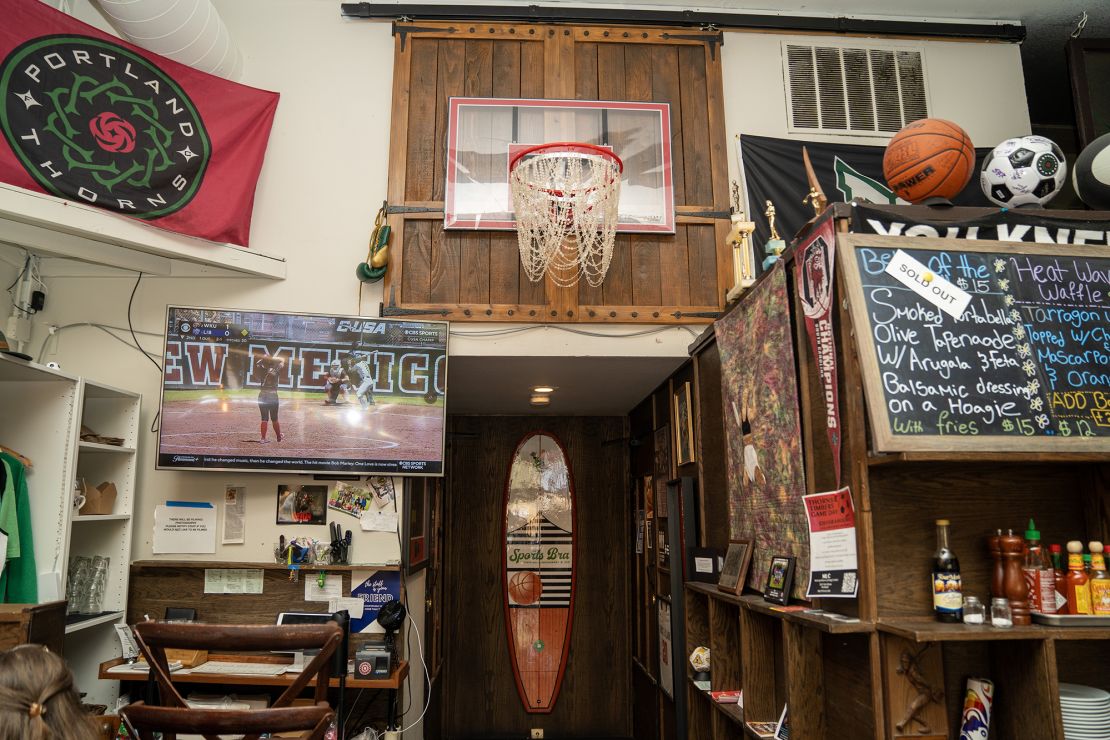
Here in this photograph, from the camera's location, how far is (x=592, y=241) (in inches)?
148

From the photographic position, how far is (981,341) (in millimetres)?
2242

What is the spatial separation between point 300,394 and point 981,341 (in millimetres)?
3060

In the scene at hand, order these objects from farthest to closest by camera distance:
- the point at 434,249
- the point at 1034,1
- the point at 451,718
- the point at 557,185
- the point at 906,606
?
the point at 451,718
the point at 1034,1
the point at 434,249
the point at 557,185
the point at 906,606

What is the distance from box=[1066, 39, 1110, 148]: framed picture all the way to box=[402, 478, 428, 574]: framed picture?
4.26 metres

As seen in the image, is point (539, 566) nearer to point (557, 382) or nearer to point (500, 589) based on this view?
point (500, 589)

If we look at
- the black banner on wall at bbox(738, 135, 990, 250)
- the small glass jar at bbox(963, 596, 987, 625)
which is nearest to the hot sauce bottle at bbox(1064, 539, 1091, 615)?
the small glass jar at bbox(963, 596, 987, 625)

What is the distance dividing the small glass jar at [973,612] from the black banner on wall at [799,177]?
2.53m

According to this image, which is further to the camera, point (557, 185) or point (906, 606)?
point (557, 185)

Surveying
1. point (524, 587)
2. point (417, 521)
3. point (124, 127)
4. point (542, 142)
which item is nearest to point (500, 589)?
point (524, 587)

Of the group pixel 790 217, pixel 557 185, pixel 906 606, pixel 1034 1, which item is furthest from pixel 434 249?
pixel 1034 1

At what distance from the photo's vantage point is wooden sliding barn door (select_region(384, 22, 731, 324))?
4.11 m

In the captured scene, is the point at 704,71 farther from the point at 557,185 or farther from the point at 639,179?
the point at 557,185

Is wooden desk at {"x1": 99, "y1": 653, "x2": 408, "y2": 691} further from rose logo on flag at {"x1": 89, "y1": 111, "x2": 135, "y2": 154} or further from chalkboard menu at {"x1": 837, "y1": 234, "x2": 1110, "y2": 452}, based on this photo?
chalkboard menu at {"x1": 837, "y1": 234, "x2": 1110, "y2": 452}

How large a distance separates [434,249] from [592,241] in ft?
3.10
